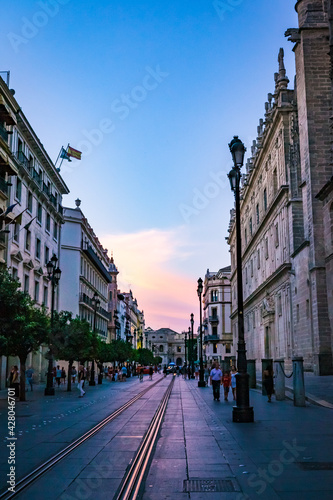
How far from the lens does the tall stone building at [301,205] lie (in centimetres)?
3130

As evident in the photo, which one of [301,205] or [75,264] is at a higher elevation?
[75,264]

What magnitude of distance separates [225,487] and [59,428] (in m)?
7.60

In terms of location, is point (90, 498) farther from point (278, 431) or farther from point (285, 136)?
point (285, 136)

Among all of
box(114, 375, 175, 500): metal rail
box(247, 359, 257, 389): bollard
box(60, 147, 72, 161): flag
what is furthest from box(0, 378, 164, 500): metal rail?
box(60, 147, 72, 161): flag

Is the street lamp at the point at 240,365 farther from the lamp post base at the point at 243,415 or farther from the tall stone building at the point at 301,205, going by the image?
the tall stone building at the point at 301,205

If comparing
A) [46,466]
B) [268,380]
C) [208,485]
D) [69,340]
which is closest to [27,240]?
[69,340]

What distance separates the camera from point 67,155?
47.6 metres

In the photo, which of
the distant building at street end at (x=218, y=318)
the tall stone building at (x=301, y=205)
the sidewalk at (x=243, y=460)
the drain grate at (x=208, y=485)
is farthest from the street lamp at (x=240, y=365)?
the distant building at street end at (x=218, y=318)

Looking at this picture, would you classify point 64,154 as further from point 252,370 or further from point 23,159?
point 252,370

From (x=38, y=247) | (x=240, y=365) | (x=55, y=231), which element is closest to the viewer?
(x=240, y=365)

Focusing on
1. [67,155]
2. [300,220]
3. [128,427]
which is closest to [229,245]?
[67,155]

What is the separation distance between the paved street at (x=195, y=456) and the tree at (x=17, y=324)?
7.91 m

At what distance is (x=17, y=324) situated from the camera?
2383cm

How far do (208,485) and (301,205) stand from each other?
105ft
